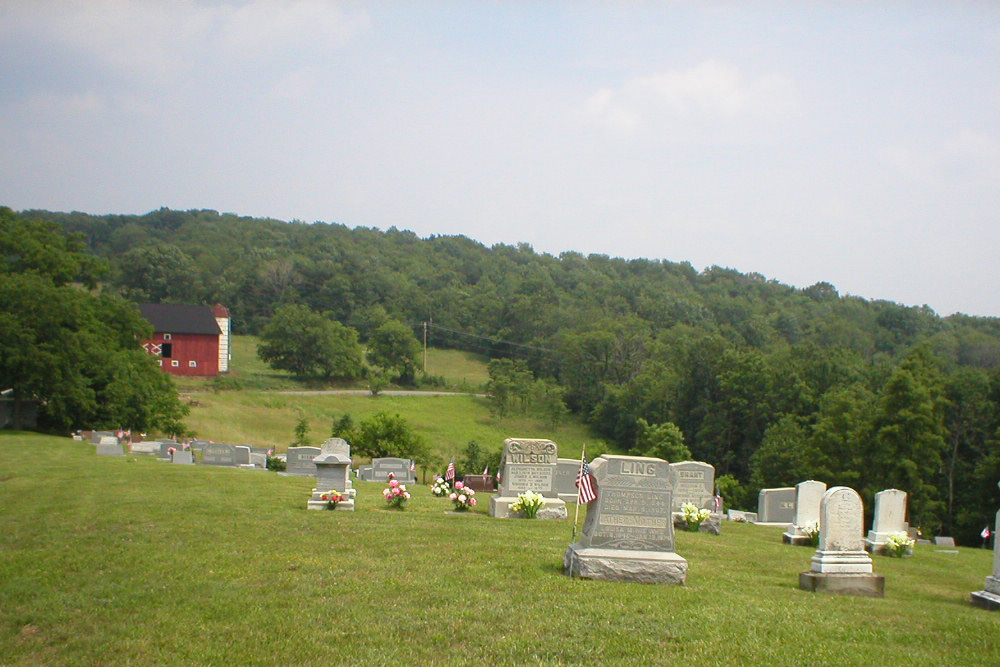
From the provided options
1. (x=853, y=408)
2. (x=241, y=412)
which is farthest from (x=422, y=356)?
(x=853, y=408)

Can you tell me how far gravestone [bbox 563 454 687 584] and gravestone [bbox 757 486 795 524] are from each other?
55.5 feet

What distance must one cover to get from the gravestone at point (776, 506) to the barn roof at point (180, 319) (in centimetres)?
4957

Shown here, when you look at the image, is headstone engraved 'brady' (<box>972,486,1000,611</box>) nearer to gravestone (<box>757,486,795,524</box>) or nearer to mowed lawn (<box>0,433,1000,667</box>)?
mowed lawn (<box>0,433,1000,667</box>)

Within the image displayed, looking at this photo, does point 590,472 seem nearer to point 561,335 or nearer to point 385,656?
point 385,656

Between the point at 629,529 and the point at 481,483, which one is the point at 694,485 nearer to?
the point at 629,529

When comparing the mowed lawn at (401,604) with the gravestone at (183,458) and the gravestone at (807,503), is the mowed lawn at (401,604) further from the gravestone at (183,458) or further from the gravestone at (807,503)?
the gravestone at (183,458)

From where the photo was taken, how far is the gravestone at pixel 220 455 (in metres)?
32.4

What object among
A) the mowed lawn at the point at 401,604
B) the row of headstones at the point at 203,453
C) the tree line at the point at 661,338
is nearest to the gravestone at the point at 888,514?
the mowed lawn at the point at 401,604

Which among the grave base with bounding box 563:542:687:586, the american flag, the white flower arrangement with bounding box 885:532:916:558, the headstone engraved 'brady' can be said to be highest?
the american flag

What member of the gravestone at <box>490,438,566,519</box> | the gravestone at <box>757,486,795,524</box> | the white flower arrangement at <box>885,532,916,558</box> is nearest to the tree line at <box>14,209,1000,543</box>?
the gravestone at <box>757,486,795,524</box>

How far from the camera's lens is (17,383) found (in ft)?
128

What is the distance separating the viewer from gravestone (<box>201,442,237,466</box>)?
3242cm

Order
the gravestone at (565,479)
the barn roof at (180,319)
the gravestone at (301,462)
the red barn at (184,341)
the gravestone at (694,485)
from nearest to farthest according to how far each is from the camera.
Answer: the gravestone at (694,485) → the gravestone at (565,479) → the gravestone at (301,462) → the red barn at (184,341) → the barn roof at (180,319)

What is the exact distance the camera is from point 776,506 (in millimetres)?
26078
